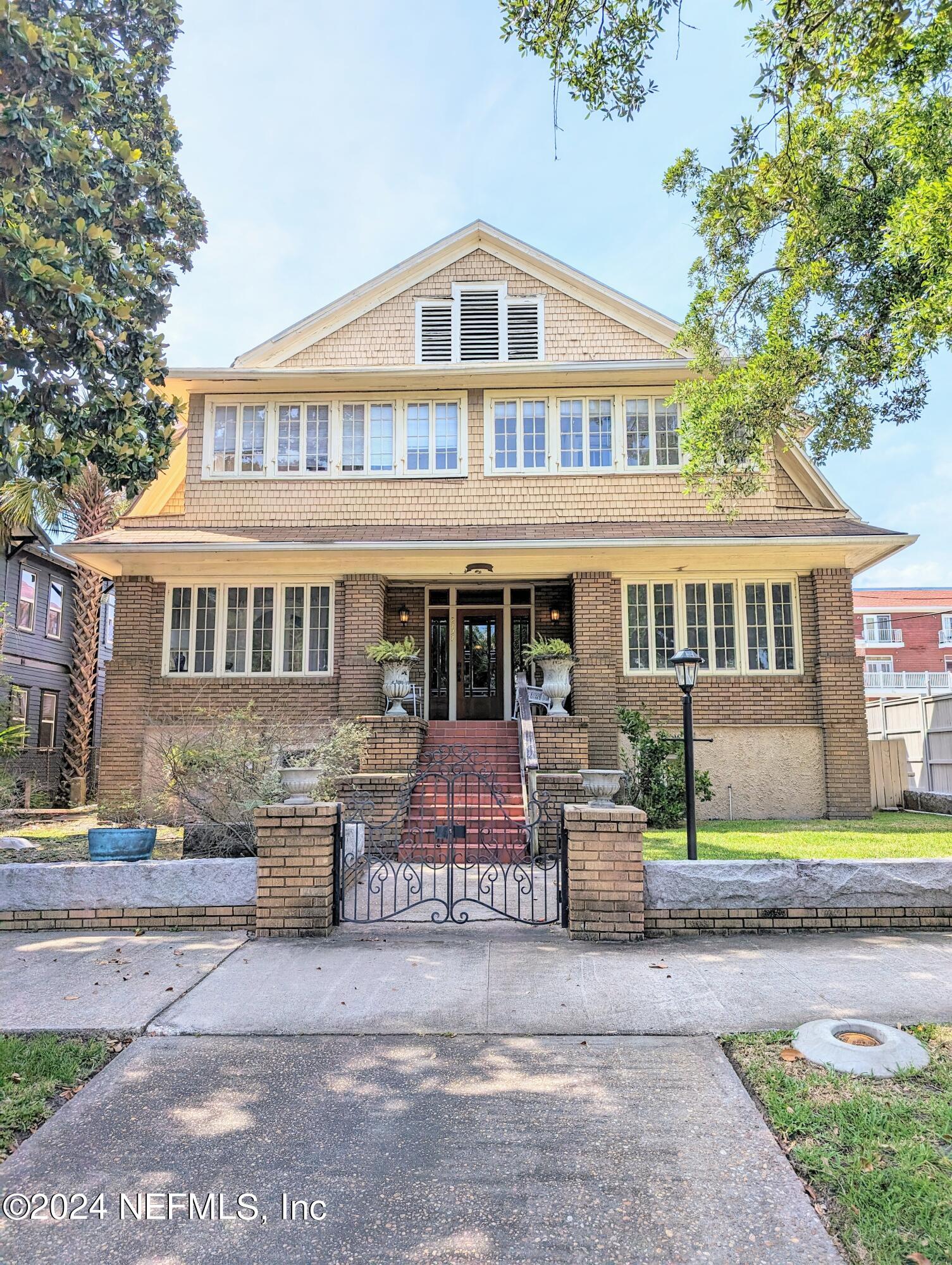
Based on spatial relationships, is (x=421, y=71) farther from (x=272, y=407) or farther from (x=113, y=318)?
(x=272, y=407)

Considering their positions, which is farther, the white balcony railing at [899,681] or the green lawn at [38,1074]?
the white balcony railing at [899,681]

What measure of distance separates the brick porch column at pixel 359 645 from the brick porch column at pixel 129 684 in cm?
328

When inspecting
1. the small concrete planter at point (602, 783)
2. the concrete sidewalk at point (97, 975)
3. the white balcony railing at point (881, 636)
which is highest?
the white balcony railing at point (881, 636)

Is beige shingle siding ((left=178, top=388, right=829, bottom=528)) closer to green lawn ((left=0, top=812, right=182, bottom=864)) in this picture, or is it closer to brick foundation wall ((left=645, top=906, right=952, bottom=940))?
green lawn ((left=0, top=812, right=182, bottom=864))

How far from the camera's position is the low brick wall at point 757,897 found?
5.79 meters

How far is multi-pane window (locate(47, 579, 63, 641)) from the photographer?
21375 mm

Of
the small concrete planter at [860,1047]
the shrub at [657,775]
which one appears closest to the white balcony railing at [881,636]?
the shrub at [657,775]

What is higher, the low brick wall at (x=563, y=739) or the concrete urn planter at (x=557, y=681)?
the concrete urn planter at (x=557, y=681)

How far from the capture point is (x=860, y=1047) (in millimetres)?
3688

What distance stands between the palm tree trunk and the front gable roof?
6.39m

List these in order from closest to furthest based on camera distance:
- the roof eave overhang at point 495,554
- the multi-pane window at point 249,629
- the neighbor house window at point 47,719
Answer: the roof eave overhang at point 495,554
the multi-pane window at point 249,629
the neighbor house window at point 47,719

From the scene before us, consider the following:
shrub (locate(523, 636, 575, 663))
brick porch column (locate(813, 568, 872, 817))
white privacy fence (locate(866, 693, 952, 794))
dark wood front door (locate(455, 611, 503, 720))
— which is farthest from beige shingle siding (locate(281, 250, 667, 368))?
white privacy fence (locate(866, 693, 952, 794))

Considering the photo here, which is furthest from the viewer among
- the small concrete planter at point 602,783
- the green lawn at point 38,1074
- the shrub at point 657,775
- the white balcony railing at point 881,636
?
the white balcony railing at point 881,636

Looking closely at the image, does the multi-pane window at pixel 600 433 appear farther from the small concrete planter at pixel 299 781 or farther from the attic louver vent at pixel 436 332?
the small concrete planter at pixel 299 781
